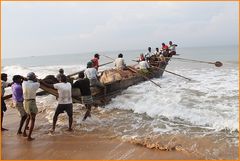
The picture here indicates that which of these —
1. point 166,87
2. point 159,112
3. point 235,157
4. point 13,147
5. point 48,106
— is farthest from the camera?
point 166,87

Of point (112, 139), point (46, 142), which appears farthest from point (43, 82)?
point (112, 139)

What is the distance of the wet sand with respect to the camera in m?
5.30

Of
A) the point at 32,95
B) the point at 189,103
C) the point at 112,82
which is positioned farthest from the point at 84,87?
the point at 189,103

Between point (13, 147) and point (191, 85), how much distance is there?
31.3 ft

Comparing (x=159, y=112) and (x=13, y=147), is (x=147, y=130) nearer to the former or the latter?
(x=159, y=112)

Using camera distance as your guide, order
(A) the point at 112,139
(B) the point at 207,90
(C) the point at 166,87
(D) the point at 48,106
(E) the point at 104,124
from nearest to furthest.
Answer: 1. (A) the point at 112,139
2. (E) the point at 104,124
3. (D) the point at 48,106
4. (B) the point at 207,90
5. (C) the point at 166,87

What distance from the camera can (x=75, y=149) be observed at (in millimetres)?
5676

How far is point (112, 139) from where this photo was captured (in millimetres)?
6270

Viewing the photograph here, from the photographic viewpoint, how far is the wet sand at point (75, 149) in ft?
17.4

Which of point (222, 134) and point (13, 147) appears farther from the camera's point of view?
point (222, 134)

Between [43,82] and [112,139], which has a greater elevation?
[43,82]

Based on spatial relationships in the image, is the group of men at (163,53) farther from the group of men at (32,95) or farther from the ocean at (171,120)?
the group of men at (32,95)

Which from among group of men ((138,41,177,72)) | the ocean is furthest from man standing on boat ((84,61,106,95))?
group of men ((138,41,177,72))

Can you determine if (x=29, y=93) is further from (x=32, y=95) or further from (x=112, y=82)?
(x=112, y=82)
